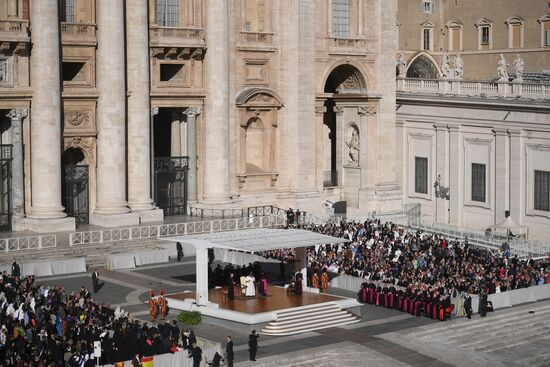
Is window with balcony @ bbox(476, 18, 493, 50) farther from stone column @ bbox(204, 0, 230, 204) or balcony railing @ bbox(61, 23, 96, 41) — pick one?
balcony railing @ bbox(61, 23, 96, 41)

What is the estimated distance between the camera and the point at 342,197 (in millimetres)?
72875

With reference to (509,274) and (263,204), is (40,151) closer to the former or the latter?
(263,204)

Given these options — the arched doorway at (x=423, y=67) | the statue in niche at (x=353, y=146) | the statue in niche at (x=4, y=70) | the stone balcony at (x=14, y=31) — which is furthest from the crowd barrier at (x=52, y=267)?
the arched doorway at (x=423, y=67)

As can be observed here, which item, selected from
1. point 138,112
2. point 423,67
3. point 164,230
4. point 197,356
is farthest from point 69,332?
point 423,67

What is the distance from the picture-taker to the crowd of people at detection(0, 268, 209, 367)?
1511 inches

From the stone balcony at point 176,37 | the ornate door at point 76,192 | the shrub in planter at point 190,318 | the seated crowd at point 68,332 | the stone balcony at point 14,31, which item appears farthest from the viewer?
the stone balcony at point 176,37

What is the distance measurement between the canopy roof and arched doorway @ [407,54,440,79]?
4344 cm

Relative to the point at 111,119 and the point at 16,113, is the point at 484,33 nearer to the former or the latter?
the point at 111,119

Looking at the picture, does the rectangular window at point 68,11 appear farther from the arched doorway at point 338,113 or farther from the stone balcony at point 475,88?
the stone balcony at point 475,88

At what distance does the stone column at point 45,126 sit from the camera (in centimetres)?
5822

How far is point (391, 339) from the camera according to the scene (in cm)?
4453

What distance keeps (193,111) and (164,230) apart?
8232mm

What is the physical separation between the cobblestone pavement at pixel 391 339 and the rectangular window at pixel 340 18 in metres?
22.5

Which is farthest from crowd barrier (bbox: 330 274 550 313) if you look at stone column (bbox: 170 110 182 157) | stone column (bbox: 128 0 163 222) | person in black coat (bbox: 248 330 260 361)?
stone column (bbox: 170 110 182 157)
